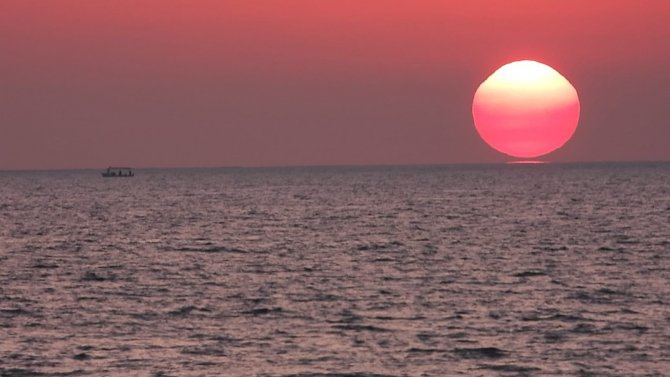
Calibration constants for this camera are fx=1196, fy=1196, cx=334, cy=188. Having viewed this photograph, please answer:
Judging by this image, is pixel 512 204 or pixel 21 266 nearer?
pixel 21 266

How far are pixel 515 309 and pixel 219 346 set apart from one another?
14359mm

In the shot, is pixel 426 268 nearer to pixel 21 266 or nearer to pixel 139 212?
pixel 21 266

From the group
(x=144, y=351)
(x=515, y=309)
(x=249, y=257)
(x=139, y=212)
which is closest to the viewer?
(x=144, y=351)

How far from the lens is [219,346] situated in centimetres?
4134

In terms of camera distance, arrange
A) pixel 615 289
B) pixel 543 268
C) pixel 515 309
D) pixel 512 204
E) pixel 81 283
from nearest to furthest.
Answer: pixel 515 309 < pixel 615 289 < pixel 81 283 < pixel 543 268 < pixel 512 204

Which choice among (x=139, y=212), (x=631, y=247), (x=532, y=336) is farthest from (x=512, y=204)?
(x=532, y=336)

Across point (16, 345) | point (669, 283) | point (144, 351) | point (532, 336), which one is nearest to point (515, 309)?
point (532, 336)

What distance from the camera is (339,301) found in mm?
52750

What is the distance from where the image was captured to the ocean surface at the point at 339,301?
1528 inches

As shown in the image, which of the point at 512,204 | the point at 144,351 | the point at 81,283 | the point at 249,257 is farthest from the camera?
the point at 512,204

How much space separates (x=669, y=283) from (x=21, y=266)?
37477 mm

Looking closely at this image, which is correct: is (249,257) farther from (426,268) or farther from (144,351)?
(144,351)

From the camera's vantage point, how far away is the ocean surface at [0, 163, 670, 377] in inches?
1528

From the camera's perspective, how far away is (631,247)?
81.3 metres
